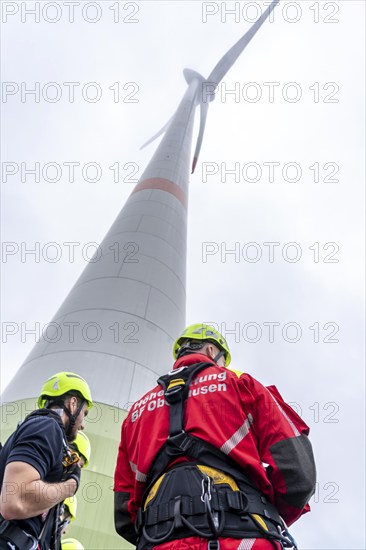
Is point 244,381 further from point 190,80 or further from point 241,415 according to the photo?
point 190,80

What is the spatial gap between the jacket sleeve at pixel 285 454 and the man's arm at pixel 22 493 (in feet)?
5.48

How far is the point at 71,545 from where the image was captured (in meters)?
8.25

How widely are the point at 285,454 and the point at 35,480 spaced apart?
6.05ft

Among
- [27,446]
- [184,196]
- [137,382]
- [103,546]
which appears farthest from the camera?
[184,196]

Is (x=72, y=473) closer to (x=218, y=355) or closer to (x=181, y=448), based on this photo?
(x=181, y=448)

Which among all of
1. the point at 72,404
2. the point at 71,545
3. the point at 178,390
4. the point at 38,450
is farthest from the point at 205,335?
the point at 71,545

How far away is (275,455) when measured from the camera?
404 centimetres

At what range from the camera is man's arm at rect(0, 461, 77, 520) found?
13.3 ft

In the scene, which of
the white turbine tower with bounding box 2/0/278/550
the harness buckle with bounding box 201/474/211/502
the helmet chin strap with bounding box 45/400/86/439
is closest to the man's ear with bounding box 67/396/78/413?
the helmet chin strap with bounding box 45/400/86/439

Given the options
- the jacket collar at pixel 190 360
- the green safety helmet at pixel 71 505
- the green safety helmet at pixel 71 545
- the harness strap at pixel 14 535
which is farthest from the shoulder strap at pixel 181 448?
the green safety helmet at pixel 71 545

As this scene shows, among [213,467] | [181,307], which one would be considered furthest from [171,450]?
[181,307]

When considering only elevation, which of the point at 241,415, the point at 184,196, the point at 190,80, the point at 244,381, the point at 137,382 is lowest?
the point at 241,415

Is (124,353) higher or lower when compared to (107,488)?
higher

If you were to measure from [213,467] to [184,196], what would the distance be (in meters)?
17.6
